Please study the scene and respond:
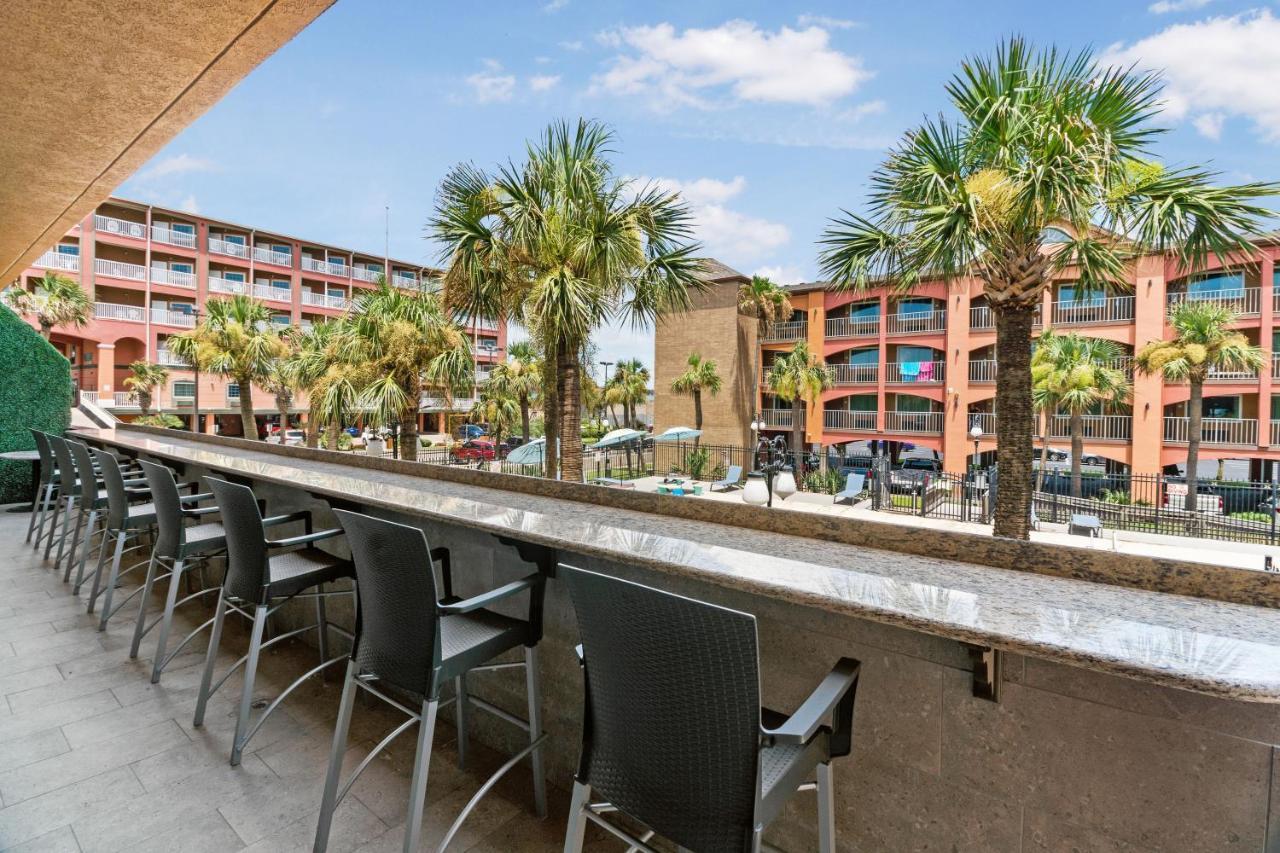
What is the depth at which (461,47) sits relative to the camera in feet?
47.9

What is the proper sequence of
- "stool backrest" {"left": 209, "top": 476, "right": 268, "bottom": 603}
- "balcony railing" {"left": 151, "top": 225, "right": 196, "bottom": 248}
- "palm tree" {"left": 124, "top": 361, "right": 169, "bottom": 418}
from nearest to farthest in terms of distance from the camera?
"stool backrest" {"left": 209, "top": 476, "right": 268, "bottom": 603}
"palm tree" {"left": 124, "top": 361, "right": 169, "bottom": 418}
"balcony railing" {"left": 151, "top": 225, "right": 196, "bottom": 248}

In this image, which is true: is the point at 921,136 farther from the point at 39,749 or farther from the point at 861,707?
the point at 39,749

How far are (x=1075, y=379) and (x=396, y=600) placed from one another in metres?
20.2

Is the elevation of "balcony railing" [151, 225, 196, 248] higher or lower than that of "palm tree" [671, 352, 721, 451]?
higher

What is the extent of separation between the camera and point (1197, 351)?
15.2 meters

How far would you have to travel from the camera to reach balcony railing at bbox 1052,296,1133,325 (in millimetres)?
18406

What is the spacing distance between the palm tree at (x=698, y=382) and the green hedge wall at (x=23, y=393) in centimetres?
1823

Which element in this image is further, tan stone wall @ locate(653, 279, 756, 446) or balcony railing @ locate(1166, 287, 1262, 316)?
tan stone wall @ locate(653, 279, 756, 446)

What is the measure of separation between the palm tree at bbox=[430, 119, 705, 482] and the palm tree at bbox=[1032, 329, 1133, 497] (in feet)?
46.9

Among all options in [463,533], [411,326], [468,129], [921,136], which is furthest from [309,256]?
[463,533]

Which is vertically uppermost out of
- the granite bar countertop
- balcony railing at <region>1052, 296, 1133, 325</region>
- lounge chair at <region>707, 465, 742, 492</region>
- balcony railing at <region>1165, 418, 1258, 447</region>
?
balcony railing at <region>1052, 296, 1133, 325</region>

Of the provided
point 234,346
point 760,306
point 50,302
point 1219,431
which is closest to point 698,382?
point 760,306

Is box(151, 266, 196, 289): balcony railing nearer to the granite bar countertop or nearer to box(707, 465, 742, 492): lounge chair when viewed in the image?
box(707, 465, 742, 492): lounge chair

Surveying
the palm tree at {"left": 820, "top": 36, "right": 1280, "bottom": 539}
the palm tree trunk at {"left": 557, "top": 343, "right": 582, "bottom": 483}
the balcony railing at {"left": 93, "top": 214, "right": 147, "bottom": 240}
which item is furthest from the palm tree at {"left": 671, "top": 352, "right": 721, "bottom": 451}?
the balcony railing at {"left": 93, "top": 214, "right": 147, "bottom": 240}
